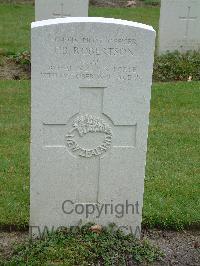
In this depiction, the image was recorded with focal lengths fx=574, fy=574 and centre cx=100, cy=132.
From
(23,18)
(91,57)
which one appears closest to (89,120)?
(91,57)

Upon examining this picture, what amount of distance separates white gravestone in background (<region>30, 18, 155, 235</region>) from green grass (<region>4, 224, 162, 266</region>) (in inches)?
4.9

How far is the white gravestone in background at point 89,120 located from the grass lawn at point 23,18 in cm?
652

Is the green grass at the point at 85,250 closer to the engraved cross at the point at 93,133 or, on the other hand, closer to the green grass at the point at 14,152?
the engraved cross at the point at 93,133

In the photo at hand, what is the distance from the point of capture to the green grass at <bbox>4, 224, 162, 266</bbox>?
387cm

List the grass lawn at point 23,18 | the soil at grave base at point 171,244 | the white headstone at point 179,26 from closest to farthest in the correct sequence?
the soil at grave base at point 171,244 → the white headstone at point 179,26 → the grass lawn at point 23,18

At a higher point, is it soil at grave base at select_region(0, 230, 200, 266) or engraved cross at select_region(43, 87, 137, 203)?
engraved cross at select_region(43, 87, 137, 203)

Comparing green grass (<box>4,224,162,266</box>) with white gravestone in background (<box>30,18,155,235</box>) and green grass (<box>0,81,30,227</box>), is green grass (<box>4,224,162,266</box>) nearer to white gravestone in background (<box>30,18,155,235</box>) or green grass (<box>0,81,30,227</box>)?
white gravestone in background (<box>30,18,155,235</box>)

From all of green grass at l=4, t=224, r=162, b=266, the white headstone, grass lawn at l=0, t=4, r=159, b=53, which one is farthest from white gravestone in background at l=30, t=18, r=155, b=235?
grass lawn at l=0, t=4, r=159, b=53

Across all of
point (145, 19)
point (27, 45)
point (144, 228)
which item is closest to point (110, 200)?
point (144, 228)

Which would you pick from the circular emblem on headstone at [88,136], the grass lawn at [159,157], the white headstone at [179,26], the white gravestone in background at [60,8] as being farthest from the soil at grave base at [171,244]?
the white gravestone in background at [60,8]

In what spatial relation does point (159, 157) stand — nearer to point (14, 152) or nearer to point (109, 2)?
point (14, 152)

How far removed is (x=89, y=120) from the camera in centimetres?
396

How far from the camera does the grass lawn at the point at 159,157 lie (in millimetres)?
4711

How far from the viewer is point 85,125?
3.97m
